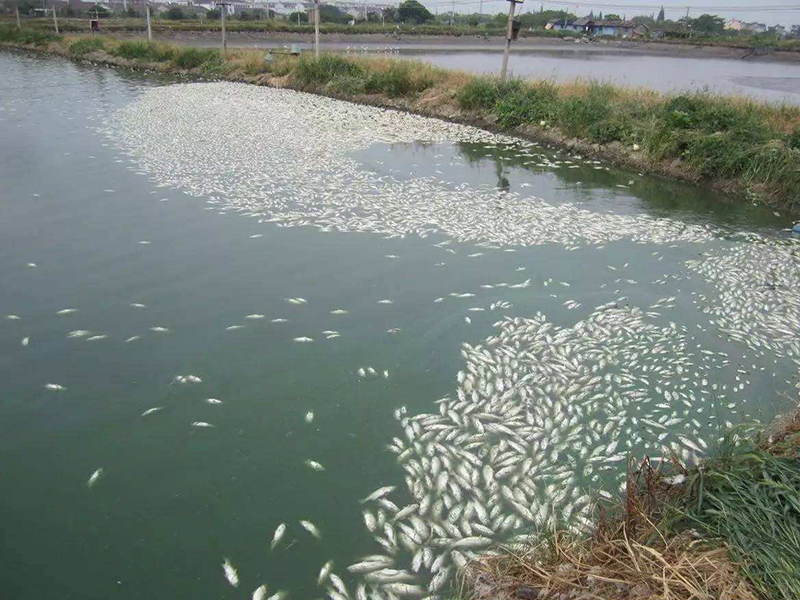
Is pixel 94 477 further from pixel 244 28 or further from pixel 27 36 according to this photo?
pixel 244 28

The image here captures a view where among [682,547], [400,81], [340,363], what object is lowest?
[340,363]

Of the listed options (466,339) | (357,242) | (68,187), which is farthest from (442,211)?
(68,187)

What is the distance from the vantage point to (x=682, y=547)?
3.14 metres

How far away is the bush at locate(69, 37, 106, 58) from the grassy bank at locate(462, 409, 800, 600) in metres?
35.5

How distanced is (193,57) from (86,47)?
9.45m

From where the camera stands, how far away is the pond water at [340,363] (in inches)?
140

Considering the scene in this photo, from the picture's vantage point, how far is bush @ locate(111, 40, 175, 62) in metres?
28.0

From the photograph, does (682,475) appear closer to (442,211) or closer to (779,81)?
(442,211)

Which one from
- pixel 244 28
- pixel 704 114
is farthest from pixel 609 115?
pixel 244 28

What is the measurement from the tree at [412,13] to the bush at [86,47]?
173ft

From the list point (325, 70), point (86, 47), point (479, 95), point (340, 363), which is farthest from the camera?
point (86, 47)

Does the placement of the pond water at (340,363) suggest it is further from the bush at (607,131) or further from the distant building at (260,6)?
the distant building at (260,6)

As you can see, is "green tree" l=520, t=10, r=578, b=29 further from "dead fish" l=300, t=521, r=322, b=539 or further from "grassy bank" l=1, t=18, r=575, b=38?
"dead fish" l=300, t=521, r=322, b=539

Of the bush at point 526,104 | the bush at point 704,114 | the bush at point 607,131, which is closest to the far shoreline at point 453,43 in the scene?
the bush at point 526,104
